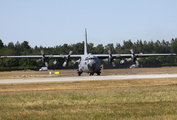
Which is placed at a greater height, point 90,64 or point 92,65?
point 90,64

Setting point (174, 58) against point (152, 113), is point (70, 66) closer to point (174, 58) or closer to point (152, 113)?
point (174, 58)

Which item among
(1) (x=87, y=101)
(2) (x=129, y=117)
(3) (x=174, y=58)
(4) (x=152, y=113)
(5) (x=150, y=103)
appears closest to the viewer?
(2) (x=129, y=117)

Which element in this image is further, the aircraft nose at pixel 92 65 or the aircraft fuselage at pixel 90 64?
the aircraft fuselage at pixel 90 64

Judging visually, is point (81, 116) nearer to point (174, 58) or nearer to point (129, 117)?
point (129, 117)

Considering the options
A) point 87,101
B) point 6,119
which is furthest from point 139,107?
point 6,119

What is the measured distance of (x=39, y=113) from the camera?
11773 millimetres

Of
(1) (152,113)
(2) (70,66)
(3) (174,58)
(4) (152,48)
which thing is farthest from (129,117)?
(4) (152,48)

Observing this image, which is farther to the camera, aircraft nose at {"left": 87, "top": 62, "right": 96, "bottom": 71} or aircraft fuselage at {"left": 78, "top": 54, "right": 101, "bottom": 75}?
aircraft fuselage at {"left": 78, "top": 54, "right": 101, "bottom": 75}

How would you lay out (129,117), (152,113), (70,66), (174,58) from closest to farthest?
(129,117), (152,113), (70,66), (174,58)

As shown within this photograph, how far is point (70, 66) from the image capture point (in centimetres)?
11269

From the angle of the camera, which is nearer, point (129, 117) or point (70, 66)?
point (129, 117)

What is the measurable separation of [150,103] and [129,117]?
3.93 meters

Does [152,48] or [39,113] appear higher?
[152,48]

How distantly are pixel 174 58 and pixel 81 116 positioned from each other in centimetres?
11795
